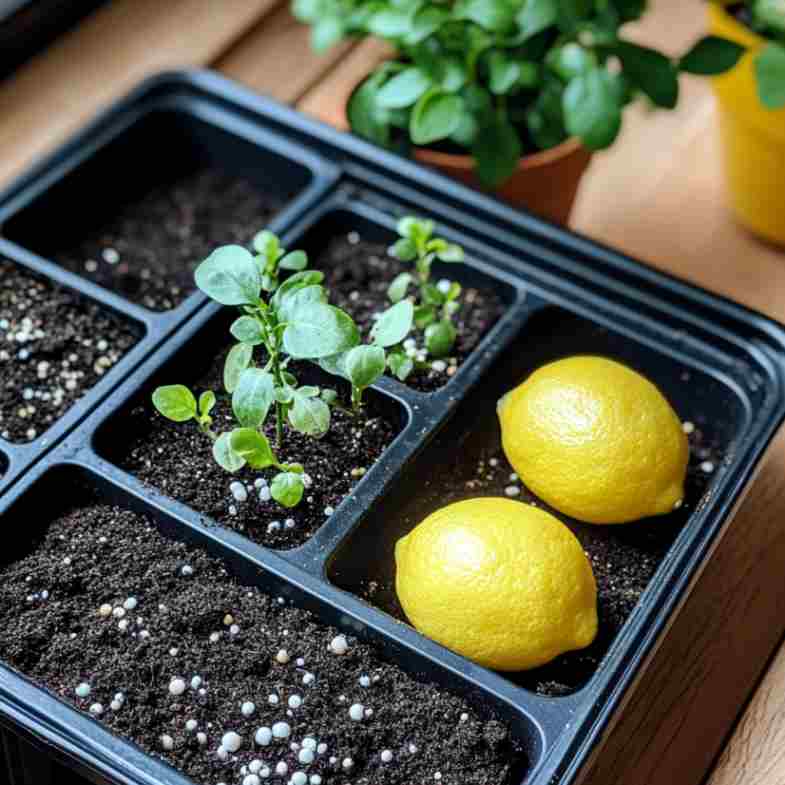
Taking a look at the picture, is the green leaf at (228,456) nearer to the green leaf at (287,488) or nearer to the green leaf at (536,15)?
the green leaf at (287,488)

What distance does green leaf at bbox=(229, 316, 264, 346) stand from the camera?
2.57 ft

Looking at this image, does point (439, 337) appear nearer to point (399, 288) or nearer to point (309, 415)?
point (399, 288)

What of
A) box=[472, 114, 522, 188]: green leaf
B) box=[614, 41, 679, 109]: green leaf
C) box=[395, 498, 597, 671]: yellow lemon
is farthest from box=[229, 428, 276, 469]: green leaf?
box=[614, 41, 679, 109]: green leaf

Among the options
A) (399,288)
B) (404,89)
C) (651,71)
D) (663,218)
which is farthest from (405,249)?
(663,218)

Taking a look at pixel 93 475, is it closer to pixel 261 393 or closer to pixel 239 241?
pixel 261 393

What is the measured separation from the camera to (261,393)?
75 cm

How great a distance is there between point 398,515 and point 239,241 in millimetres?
334

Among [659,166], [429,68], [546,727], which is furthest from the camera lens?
[659,166]

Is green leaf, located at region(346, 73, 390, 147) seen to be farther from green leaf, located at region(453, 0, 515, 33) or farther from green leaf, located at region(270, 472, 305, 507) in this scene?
green leaf, located at region(270, 472, 305, 507)

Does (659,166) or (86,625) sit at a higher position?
(659,166)

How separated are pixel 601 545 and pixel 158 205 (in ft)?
1.75

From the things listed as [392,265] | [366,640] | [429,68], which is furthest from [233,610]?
[429,68]

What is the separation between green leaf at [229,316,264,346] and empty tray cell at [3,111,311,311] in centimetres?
27

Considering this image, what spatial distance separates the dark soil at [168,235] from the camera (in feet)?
3.50
